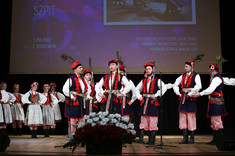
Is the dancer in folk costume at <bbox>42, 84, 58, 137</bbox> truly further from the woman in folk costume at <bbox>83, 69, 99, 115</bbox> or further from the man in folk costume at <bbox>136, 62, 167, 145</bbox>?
the man in folk costume at <bbox>136, 62, 167, 145</bbox>

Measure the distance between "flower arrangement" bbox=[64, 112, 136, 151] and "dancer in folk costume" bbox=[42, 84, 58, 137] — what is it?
11.9 feet

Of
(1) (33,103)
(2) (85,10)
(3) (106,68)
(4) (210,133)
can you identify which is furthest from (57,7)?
(4) (210,133)

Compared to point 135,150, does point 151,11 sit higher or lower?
higher

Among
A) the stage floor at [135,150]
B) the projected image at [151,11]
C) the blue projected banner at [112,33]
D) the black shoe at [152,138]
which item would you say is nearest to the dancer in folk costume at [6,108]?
the blue projected banner at [112,33]

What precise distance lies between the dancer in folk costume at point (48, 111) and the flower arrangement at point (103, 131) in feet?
11.9

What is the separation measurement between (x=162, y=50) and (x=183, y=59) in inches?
21.7

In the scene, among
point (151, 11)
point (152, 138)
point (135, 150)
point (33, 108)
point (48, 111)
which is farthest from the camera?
point (48, 111)

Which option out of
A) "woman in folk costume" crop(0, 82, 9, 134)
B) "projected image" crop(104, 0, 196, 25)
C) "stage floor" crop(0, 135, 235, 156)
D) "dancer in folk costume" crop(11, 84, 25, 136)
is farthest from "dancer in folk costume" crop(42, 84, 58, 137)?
"projected image" crop(104, 0, 196, 25)

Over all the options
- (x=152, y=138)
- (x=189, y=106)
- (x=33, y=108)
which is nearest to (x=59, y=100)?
(x=33, y=108)

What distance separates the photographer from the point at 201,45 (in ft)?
21.4

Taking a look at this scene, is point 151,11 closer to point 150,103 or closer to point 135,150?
point 150,103

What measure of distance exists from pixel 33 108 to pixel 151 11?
380cm

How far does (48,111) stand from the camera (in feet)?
23.1

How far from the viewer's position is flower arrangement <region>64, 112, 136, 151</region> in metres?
3.03
